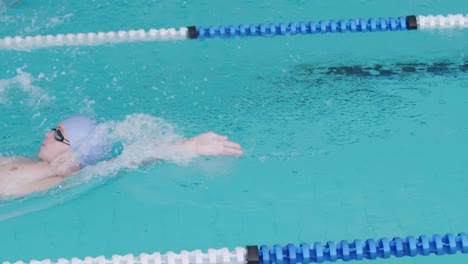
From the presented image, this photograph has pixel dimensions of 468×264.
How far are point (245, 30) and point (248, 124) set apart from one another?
1092 mm

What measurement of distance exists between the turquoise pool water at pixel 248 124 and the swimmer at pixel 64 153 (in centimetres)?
6

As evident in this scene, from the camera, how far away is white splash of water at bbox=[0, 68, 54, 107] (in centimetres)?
416

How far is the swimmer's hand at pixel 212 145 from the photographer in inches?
131

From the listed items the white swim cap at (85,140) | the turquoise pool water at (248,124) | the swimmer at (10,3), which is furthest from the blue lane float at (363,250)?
the swimmer at (10,3)

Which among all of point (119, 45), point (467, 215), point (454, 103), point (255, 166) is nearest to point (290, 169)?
point (255, 166)

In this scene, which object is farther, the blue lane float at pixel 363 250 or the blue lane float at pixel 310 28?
the blue lane float at pixel 310 28

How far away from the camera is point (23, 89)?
429 centimetres

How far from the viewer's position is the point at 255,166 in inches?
137

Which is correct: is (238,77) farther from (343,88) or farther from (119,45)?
(119,45)

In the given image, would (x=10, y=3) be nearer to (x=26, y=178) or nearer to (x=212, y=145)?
(x=26, y=178)

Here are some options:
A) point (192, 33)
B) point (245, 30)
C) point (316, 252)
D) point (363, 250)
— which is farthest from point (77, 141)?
point (245, 30)

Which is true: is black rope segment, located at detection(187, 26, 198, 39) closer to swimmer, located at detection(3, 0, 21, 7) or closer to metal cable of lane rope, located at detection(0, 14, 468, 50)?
metal cable of lane rope, located at detection(0, 14, 468, 50)

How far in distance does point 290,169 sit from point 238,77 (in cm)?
99

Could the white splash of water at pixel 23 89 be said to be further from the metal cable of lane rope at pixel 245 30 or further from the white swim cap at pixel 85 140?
the white swim cap at pixel 85 140
